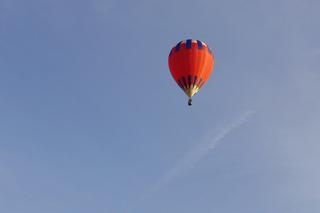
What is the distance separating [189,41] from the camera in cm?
11469

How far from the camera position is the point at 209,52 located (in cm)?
11481

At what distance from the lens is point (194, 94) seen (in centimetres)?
10981

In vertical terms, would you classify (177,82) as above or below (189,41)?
below

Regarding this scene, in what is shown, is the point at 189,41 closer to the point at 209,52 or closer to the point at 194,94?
the point at 209,52

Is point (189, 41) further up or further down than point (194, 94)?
further up

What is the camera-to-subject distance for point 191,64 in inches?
4375

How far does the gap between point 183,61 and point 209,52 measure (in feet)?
19.8

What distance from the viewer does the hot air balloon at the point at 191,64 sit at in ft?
362

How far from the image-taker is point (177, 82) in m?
112

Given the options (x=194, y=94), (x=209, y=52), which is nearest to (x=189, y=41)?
(x=209, y=52)

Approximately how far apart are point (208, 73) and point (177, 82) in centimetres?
606

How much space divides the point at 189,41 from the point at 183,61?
4.90 meters

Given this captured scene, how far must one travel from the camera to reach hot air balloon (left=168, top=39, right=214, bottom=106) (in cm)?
11025

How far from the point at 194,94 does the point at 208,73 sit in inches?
225
